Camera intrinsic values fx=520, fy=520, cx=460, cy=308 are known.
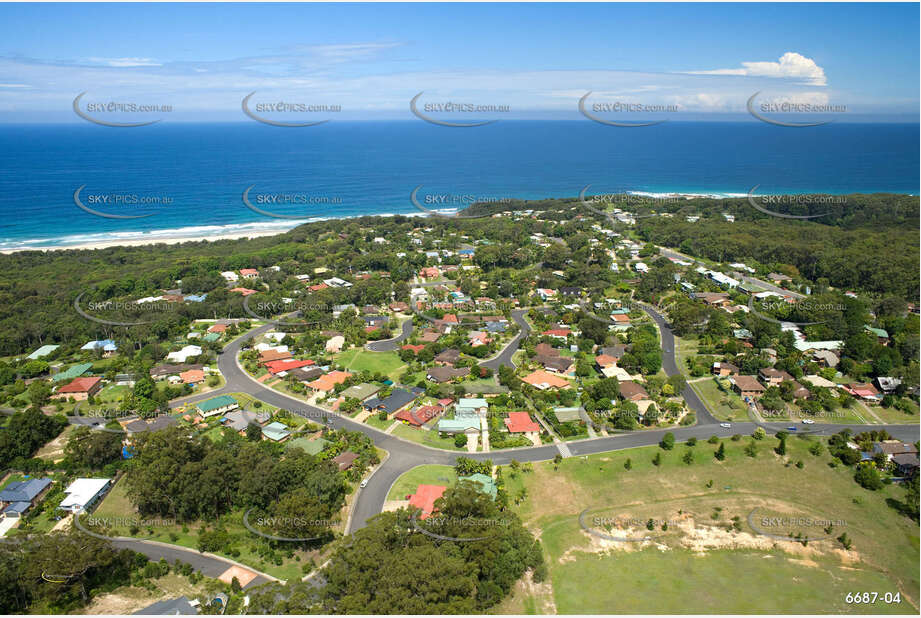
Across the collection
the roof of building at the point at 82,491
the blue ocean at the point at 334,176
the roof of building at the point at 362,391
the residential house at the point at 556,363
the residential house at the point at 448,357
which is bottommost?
the roof of building at the point at 82,491

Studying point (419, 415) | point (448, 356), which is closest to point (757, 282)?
point (448, 356)

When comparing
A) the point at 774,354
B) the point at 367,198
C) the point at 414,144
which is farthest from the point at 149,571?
the point at 414,144

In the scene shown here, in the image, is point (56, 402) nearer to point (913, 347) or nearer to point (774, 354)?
point (774, 354)

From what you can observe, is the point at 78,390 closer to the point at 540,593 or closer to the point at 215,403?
the point at 215,403

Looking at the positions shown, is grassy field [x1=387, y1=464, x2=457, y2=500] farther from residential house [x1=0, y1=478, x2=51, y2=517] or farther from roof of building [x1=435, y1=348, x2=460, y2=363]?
residential house [x1=0, y1=478, x2=51, y2=517]

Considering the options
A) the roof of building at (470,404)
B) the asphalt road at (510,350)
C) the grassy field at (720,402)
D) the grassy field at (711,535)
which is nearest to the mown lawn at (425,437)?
the roof of building at (470,404)

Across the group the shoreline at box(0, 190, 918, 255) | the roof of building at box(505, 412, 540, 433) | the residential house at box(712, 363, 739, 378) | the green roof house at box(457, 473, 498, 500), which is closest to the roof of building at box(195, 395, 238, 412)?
the green roof house at box(457, 473, 498, 500)

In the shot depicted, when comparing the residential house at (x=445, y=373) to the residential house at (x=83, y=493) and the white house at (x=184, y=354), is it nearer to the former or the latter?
the white house at (x=184, y=354)
